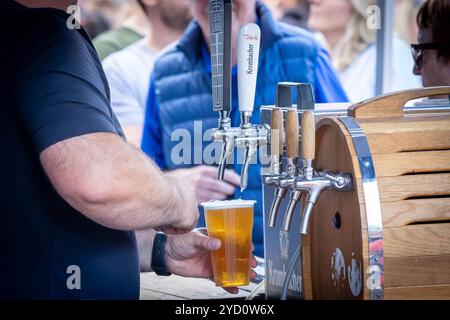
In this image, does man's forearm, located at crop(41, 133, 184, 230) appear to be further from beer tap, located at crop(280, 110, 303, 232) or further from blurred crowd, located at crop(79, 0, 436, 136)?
blurred crowd, located at crop(79, 0, 436, 136)

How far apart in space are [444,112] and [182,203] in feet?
1.88

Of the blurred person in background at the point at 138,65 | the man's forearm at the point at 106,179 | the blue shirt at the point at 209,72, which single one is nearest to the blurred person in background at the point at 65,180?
the man's forearm at the point at 106,179

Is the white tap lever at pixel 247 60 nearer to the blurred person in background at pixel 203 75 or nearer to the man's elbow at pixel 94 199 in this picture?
the man's elbow at pixel 94 199

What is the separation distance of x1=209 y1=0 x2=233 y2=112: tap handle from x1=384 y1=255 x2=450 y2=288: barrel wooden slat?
1.36 feet

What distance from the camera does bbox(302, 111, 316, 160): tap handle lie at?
142 cm

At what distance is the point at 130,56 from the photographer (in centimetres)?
320

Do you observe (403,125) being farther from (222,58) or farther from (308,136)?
(222,58)

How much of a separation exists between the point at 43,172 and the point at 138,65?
68.9 inches

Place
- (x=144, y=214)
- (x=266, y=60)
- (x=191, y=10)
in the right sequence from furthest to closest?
(x=191, y=10)
(x=266, y=60)
(x=144, y=214)

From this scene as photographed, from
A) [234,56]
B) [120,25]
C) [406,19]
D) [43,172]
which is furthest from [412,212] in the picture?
[406,19]

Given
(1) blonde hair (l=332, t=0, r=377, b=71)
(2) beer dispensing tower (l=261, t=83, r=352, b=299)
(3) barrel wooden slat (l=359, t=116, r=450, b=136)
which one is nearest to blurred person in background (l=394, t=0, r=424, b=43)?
(1) blonde hair (l=332, t=0, r=377, b=71)

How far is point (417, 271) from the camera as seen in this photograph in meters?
1.40

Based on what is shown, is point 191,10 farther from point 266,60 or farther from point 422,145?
point 422,145
